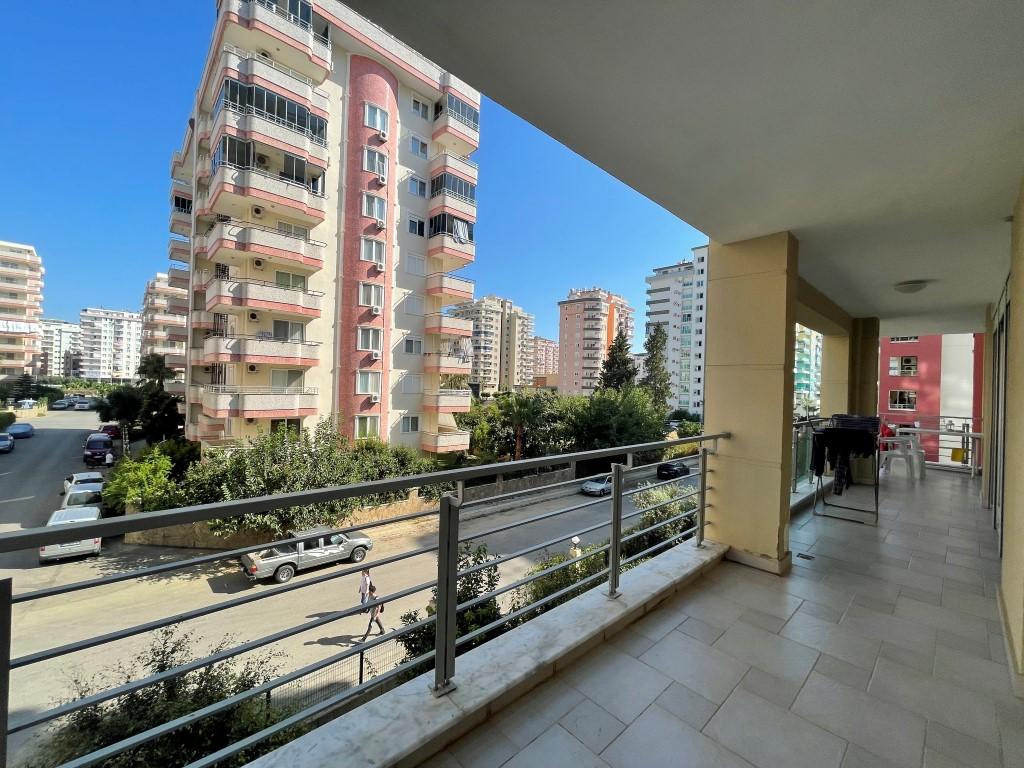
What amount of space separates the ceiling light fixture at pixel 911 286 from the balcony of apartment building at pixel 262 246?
43.3 ft

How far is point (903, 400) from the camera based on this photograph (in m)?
16.7

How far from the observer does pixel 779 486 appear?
118 inches

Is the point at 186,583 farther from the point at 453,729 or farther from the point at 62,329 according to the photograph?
the point at 62,329

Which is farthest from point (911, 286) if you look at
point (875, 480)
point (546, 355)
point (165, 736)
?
point (546, 355)

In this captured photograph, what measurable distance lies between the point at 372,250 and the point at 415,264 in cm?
163

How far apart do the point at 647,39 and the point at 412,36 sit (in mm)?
786

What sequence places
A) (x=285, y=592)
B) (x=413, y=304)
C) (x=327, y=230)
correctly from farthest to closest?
(x=413, y=304) → (x=327, y=230) → (x=285, y=592)

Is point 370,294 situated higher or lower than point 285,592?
higher

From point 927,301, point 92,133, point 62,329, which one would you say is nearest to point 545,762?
point 927,301

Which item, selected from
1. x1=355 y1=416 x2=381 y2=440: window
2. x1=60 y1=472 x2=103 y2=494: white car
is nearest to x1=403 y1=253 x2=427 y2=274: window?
x1=355 y1=416 x2=381 y2=440: window

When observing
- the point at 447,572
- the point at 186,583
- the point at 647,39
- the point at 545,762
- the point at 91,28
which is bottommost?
the point at 186,583

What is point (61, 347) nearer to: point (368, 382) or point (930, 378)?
point (368, 382)

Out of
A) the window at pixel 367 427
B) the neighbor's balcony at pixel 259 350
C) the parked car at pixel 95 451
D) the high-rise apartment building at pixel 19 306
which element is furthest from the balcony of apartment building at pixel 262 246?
the high-rise apartment building at pixel 19 306

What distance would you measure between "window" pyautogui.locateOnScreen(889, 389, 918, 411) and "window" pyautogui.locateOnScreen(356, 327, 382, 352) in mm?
20080
